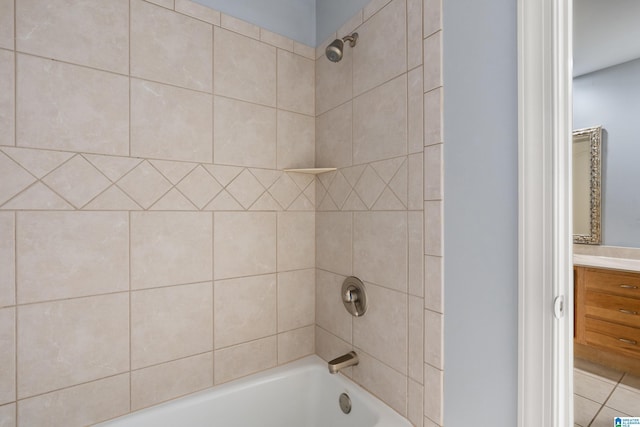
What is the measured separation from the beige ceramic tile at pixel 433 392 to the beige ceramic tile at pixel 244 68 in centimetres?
132

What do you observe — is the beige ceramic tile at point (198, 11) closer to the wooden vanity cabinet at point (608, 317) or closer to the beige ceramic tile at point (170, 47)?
the beige ceramic tile at point (170, 47)

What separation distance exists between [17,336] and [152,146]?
0.78m

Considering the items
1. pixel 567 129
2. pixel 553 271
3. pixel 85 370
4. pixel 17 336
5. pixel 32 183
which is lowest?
pixel 85 370

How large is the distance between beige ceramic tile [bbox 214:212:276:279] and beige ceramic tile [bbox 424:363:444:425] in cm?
82

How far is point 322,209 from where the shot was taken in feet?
5.45

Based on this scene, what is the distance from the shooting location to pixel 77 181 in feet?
3.78

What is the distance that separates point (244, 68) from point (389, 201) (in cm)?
91

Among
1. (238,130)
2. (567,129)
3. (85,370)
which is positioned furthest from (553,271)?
(85,370)

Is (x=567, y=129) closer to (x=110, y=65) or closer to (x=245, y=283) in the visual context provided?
(x=245, y=283)

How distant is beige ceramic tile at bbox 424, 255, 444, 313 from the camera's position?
108 centimetres

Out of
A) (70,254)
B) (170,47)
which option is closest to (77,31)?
(170,47)

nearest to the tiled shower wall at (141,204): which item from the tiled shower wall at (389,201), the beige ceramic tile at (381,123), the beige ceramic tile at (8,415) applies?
the beige ceramic tile at (8,415)

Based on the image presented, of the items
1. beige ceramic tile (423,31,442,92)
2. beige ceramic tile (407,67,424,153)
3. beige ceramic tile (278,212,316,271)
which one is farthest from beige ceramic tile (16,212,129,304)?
beige ceramic tile (423,31,442,92)

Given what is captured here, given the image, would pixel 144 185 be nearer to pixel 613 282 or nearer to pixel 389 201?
pixel 389 201
